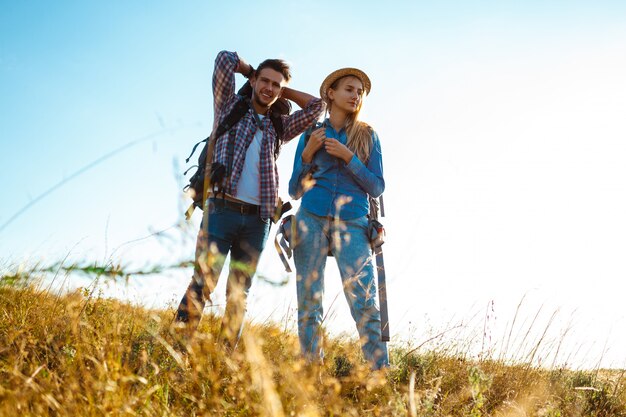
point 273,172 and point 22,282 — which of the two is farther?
point 273,172

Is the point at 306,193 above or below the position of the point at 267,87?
below

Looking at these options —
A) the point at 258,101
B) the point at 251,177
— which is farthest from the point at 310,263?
the point at 258,101

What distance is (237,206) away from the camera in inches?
130

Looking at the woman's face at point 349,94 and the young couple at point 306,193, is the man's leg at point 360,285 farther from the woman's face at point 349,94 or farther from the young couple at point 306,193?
the woman's face at point 349,94

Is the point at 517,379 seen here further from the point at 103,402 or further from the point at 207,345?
the point at 103,402

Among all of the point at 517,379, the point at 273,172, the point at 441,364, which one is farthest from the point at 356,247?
the point at 517,379

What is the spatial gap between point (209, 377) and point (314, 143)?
6.84 feet

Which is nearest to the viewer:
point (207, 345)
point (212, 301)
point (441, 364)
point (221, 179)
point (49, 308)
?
point (207, 345)

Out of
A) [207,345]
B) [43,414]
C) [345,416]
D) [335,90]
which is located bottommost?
[43,414]

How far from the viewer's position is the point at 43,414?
1.46 metres

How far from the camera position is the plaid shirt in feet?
10.9

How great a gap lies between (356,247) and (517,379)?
5.26 ft

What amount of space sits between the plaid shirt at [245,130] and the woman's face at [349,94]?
18 centimetres

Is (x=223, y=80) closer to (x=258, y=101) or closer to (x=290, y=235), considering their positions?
(x=258, y=101)
